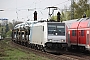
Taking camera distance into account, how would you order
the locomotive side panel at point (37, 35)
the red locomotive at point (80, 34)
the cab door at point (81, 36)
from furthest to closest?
the locomotive side panel at point (37, 35)
the cab door at point (81, 36)
the red locomotive at point (80, 34)

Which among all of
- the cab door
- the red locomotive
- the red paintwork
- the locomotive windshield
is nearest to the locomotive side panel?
the locomotive windshield

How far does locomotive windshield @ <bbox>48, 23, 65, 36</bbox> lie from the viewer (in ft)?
94.8

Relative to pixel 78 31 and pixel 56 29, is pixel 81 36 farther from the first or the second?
pixel 56 29

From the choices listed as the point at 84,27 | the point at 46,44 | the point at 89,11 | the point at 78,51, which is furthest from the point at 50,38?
the point at 89,11

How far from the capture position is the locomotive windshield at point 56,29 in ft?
94.8

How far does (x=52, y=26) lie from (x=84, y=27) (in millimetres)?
2966

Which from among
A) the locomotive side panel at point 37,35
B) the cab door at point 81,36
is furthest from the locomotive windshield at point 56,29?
the cab door at point 81,36

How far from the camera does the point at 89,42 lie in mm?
27391

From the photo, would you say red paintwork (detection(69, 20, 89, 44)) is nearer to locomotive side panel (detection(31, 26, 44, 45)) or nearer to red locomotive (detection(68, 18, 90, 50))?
red locomotive (detection(68, 18, 90, 50))

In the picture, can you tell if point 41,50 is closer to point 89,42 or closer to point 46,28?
point 46,28

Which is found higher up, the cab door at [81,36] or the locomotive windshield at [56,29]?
the locomotive windshield at [56,29]

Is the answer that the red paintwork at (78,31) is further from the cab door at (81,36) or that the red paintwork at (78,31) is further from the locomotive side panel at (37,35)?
the locomotive side panel at (37,35)

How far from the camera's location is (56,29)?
2909cm

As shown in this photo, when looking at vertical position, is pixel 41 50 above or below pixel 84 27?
below
